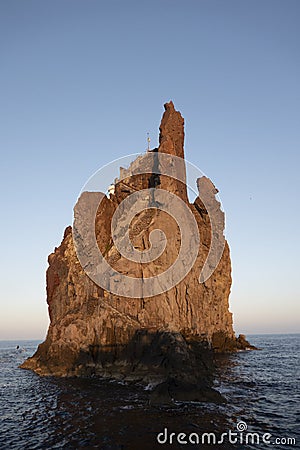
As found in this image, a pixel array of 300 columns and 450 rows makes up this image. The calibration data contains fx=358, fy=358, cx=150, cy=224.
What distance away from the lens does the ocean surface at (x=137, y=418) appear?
24.0m

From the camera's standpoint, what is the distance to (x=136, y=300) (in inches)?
2197

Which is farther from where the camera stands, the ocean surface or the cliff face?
the cliff face

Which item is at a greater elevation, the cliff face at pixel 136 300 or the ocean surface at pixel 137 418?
the cliff face at pixel 136 300

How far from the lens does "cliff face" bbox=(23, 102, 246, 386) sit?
156 ft

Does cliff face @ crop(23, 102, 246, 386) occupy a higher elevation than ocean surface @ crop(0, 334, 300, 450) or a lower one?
higher

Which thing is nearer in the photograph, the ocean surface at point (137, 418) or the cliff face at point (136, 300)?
the ocean surface at point (137, 418)

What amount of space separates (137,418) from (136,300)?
91.1ft

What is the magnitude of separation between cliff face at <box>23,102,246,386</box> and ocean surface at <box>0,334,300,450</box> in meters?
5.76

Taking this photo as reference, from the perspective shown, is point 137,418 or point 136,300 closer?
point 137,418

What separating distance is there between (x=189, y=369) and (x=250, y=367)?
23248mm

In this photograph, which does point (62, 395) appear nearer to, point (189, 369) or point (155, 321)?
point (189, 369)

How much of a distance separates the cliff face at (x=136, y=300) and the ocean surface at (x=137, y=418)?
18.9 feet

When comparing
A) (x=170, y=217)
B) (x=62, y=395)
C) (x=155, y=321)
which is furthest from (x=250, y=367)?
(x=62, y=395)

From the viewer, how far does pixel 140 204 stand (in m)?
67.3
